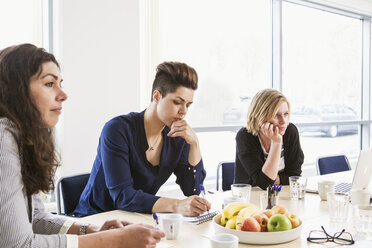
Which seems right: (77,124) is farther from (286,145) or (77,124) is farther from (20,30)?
(286,145)

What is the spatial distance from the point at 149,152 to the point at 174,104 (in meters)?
0.31

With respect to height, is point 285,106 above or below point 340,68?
below

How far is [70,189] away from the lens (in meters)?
2.09

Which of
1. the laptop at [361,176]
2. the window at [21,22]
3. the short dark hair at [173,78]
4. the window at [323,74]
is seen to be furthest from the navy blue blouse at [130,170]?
the window at [323,74]

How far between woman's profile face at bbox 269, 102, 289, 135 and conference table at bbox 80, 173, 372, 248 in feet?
1.71

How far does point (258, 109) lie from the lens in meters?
2.61

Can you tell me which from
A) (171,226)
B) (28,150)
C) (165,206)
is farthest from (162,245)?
(28,150)

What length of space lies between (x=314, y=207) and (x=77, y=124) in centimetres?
214

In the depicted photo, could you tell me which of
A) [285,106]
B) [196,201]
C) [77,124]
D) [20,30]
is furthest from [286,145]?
[20,30]

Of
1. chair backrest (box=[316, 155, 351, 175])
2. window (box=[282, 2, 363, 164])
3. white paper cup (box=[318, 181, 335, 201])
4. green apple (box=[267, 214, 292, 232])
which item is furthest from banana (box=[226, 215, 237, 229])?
window (box=[282, 2, 363, 164])

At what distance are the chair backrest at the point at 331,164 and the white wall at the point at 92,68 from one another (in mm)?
1745

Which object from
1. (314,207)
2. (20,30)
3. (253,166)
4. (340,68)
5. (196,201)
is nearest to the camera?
(196,201)

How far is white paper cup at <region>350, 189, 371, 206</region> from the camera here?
1.82 m

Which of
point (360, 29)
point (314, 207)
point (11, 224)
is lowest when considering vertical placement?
point (314, 207)
